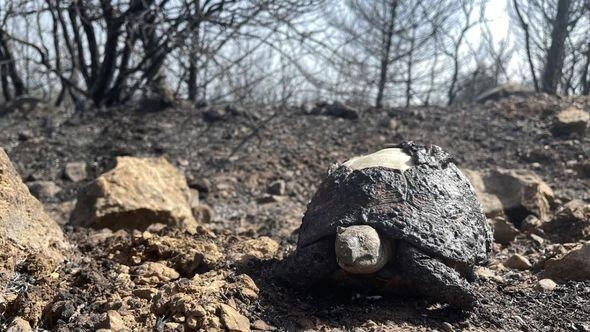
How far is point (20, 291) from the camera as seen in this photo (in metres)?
2.97

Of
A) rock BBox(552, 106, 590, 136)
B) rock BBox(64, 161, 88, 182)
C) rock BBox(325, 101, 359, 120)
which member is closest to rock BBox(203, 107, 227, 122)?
rock BBox(325, 101, 359, 120)

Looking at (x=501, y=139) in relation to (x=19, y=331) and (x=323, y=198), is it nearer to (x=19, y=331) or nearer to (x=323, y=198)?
(x=323, y=198)

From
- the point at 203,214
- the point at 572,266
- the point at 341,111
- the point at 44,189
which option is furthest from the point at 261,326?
the point at 341,111

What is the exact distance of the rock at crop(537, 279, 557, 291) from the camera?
3.39 metres

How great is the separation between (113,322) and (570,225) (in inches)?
132

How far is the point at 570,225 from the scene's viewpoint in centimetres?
452

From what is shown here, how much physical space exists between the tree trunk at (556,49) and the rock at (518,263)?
8027 millimetres

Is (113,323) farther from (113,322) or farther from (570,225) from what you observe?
(570,225)

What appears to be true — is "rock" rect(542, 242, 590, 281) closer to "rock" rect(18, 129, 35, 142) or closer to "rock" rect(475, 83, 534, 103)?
"rock" rect(18, 129, 35, 142)

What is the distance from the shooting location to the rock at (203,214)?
5.72 meters

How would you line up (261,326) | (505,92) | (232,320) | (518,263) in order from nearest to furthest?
(232,320)
(261,326)
(518,263)
(505,92)

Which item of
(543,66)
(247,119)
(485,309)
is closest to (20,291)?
(485,309)

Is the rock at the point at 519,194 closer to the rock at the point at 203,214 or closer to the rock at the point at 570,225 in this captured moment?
the rock at the point at 570,225

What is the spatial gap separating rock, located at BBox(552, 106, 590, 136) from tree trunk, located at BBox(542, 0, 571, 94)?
3.10m
